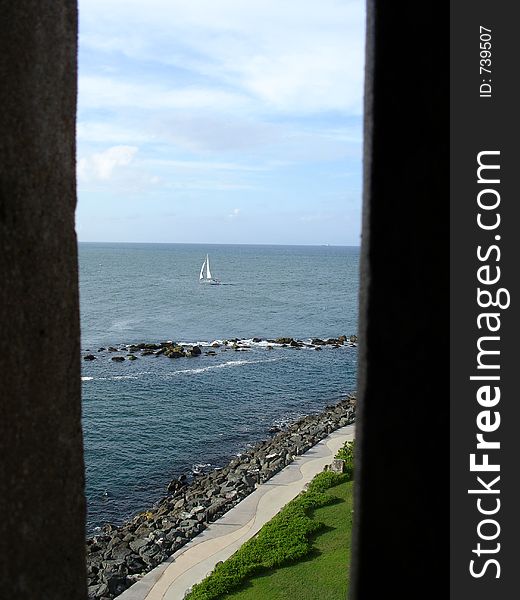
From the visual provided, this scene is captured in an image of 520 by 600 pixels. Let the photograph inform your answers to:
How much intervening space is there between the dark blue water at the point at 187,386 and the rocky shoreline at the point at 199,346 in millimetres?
625

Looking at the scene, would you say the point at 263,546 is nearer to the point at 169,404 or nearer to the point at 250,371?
the point at 169,404

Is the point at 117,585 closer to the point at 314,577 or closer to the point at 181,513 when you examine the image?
the point at 314,577

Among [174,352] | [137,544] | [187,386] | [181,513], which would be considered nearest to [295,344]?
[174,352]

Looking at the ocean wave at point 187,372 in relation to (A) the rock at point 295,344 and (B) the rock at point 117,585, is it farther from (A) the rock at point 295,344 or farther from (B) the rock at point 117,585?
(B) the rock at point 117,585

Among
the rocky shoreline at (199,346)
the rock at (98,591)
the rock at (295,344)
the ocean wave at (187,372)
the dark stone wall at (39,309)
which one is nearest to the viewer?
the dark stone wall at (39,309)

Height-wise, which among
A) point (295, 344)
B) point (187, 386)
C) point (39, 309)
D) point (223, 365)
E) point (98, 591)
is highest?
point (39, 309)

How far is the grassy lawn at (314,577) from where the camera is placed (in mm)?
13094

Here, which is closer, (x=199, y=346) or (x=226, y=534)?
(x=226, y=534)

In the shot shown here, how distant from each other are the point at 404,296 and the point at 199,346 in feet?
160

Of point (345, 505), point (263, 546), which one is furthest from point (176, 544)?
point (345, 505)

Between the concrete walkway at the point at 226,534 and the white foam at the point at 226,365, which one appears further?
the white foam at the point at 226,365

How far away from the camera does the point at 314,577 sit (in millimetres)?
13703

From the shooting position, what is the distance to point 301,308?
78.0 meters

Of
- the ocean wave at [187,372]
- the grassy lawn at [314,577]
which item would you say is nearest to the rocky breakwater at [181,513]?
the grassy lawn at [314,577]
